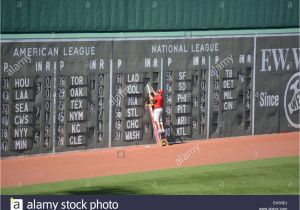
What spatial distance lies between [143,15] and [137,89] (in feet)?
7.29

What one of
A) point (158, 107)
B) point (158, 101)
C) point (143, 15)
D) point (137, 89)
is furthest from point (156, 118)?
point (143, 15)

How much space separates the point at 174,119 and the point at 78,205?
361 inches

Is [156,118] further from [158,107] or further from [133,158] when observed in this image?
[133,158]

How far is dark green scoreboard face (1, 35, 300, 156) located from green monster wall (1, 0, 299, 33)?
65 cm

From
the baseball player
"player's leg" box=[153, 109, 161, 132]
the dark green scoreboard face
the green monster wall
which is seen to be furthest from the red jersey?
the green monster wall

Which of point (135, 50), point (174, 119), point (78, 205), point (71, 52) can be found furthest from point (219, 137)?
point (78, 205)

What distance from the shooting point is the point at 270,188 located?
20.3m

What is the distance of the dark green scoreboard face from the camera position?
74.8ft

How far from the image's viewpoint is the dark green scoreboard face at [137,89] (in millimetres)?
22797

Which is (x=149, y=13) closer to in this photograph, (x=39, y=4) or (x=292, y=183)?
(x=39, y=4)

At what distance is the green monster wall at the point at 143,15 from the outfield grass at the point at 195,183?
4.89m

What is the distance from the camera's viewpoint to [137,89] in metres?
24.9

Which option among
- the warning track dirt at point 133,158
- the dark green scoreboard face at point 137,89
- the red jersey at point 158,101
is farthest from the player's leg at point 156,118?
the warning track dirt at point 133,158

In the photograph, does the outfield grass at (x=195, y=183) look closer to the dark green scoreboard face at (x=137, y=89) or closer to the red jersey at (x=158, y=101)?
the red jersey at (x=158, y=101)
